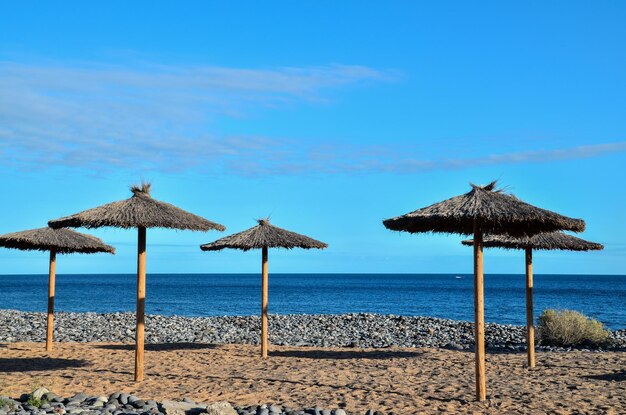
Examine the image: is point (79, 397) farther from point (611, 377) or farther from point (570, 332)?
point (570, 332)

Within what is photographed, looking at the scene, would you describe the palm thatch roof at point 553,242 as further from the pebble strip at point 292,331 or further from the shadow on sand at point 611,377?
the pebble strip at point 292,331

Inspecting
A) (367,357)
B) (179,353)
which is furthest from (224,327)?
(367,357)

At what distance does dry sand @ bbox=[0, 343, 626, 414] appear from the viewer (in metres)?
8.61

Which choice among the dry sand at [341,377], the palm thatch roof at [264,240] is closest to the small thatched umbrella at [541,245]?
the dry sand at [341,377]

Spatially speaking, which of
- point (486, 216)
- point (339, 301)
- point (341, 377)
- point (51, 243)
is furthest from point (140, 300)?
point (339, 301)

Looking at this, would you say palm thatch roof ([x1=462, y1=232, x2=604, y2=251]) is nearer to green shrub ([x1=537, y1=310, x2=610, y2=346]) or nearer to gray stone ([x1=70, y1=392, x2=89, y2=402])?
green shrub ([x1=537, y1=310, x2=610, y2=346])

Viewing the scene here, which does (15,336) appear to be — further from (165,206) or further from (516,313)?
(516,313)

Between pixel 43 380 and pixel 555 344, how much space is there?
1196cm

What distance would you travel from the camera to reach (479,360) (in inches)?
341

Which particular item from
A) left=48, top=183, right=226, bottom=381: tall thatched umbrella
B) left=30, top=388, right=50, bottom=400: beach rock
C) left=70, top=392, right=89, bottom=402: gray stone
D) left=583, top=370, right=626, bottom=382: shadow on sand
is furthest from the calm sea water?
left=30, top=388, right=50, bottom=400: beach rock

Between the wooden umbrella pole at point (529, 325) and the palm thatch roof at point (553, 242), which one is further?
the palm thatch roof at point (553, 242)

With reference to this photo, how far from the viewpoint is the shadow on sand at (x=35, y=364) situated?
1146 cm

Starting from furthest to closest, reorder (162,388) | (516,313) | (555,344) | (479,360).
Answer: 1. (516,313)
2. (555,344)
3. (162,388)
4. (479,360)

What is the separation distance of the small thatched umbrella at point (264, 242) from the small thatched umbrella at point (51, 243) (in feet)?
8.09
